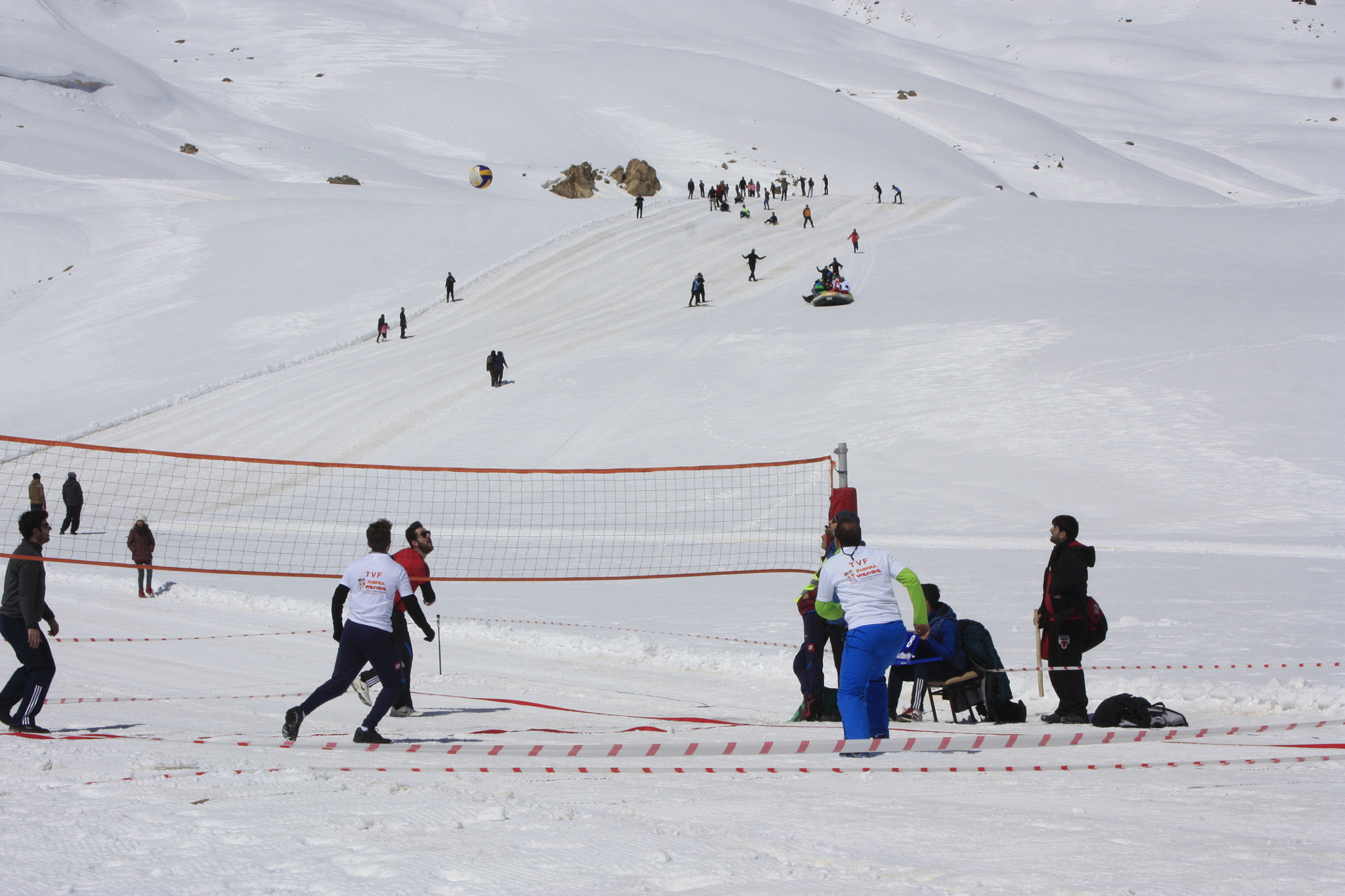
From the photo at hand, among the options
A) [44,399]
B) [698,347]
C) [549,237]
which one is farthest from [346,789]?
[549,237]

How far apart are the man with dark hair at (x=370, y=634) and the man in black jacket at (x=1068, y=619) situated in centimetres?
455

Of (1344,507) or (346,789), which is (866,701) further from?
(1344,507)

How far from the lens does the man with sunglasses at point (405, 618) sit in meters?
A: 8.23

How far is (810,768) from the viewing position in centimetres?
625

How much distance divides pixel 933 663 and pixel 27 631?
6.34 meters

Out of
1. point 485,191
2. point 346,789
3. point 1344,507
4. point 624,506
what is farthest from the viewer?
point 485,191

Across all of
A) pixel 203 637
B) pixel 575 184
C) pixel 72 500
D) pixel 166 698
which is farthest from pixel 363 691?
pixel 575 184

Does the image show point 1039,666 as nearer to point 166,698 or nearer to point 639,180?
point 166,698

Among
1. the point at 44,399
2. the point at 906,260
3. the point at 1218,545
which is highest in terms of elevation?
the point at 906,260

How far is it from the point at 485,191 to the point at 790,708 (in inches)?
2626

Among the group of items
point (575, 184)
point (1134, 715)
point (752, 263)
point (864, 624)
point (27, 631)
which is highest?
point (575, 184)

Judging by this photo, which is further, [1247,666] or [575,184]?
[575,184]

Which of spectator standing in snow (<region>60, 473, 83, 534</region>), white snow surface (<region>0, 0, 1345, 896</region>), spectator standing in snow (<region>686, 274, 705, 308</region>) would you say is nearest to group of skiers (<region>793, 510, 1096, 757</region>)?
white snow surface (<region>0, 0, 1345, 896</region>)

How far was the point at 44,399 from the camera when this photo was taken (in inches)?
1257
